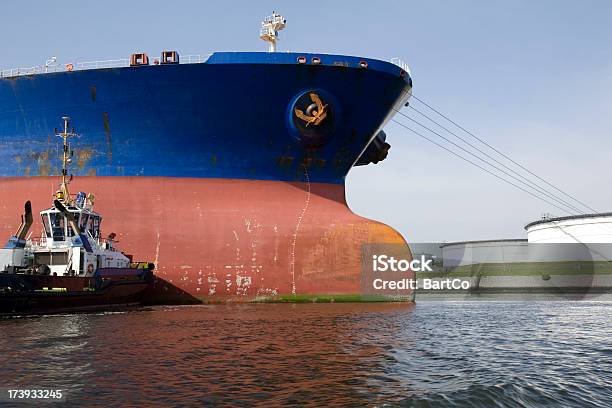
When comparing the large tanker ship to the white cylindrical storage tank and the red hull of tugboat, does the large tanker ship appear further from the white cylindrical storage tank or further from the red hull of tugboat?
the white cylindrical storage tank

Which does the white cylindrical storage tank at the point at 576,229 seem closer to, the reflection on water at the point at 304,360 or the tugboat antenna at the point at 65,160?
the reflection on water at the point at 304,360

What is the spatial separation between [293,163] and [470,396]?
15.3 meters

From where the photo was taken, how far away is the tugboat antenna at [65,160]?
701 inches

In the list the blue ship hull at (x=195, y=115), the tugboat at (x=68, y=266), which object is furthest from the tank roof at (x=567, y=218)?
Result: the tugboat at (x=68, y=266)

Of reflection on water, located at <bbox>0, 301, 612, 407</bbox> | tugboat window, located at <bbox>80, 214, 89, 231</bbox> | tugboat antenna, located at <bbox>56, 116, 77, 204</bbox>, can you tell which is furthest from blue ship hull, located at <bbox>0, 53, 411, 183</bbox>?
reflection on water, located at <bbox>0, 301, 612, 407</bbox>

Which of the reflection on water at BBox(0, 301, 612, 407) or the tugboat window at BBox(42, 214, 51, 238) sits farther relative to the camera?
the tugboat window at BBox(42, 214, 51, 238)

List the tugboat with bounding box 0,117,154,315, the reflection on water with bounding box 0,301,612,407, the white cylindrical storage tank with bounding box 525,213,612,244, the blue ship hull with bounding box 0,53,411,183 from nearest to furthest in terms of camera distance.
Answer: the reflection on water with bounding box 0,301,612,407
the tugboat with bounding box 0,117,154,315
the blue ship hull with bounding box 0,53,411,183
the white cylindrical storage tank with bounding box 525,213,612,244

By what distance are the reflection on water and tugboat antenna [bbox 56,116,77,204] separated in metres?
5.31

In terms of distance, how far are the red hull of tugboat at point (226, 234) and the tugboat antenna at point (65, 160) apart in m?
1.58

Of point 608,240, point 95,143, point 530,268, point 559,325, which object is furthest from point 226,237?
point 608,240

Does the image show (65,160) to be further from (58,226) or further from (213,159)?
(213,159)

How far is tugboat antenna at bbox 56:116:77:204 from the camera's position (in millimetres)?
17797

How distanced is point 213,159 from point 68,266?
6851 mm

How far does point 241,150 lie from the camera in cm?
2019
